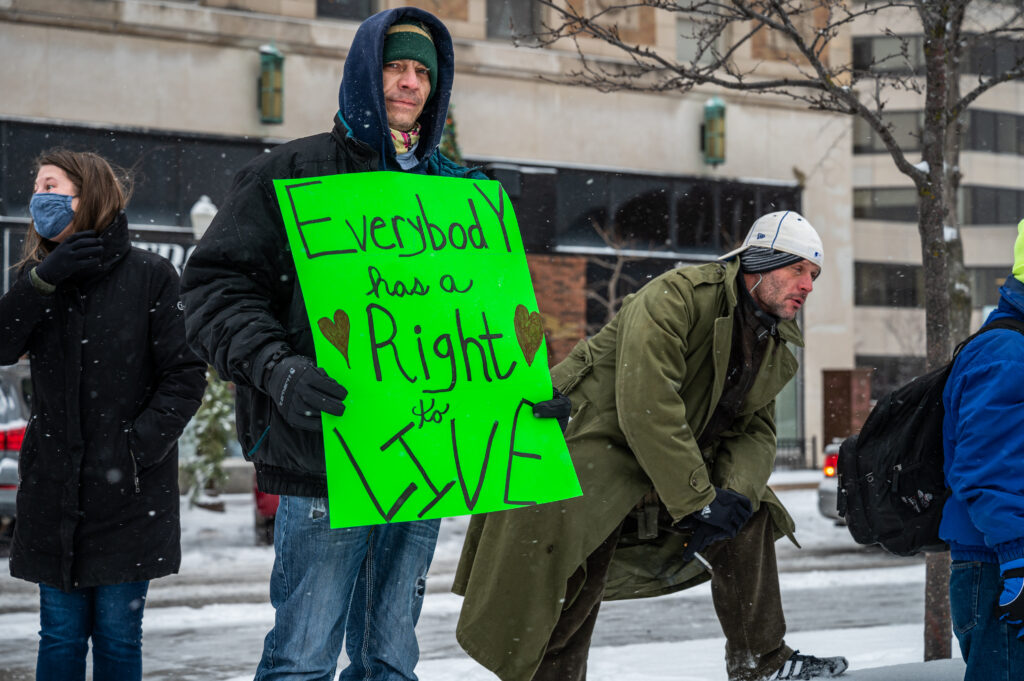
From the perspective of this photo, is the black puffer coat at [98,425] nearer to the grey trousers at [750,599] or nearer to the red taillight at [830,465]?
the grey trousers at [750,599]

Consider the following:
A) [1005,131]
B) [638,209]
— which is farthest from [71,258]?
[1005,131]

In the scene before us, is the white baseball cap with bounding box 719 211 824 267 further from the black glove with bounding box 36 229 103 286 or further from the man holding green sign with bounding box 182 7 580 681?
the black glove with bounding box 36 229 103 286

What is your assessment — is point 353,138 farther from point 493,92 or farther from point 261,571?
point 493,92

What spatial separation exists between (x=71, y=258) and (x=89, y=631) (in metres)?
1.17

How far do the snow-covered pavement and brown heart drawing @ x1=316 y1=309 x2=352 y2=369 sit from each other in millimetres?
3000

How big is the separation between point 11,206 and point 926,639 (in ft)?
52.2

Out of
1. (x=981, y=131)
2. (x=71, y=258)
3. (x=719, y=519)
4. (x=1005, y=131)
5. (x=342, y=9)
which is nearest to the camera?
(x=71, y=258)

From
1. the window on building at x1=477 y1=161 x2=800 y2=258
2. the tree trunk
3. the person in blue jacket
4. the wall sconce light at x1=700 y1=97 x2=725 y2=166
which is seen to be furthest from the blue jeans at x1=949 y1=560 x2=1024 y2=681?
the wall sconce light at x1=700 y1=97 x2=725 y2=166

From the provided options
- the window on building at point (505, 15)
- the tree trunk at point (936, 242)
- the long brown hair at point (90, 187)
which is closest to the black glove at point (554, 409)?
the long brown hair at point (90, 187)

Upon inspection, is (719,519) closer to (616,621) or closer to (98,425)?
(98,425)

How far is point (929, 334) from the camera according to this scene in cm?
584

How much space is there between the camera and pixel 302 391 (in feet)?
9.08

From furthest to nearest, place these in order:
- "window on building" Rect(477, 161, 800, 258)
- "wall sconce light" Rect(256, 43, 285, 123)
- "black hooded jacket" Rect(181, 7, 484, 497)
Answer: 1. "window on building" Rect(477, 161, 800, 258)
2. "wall sconce light" Rect(256, 43, 285, 123)
3. "black hooded jacket" Rect(181, 7, 484, 497)

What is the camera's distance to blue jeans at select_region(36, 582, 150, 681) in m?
3.86
